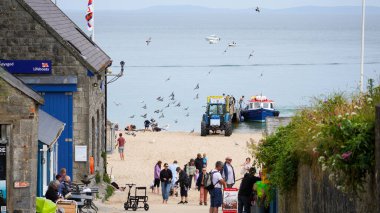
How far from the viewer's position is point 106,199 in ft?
106

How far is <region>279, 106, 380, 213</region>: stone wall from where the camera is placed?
11.6m

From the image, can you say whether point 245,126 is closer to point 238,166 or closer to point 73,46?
point 238,166

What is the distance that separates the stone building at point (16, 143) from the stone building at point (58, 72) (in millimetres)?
10218

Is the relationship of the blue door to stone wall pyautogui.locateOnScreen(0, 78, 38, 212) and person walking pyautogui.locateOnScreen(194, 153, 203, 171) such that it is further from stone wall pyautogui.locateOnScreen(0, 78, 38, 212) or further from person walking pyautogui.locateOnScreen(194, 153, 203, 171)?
stone wall pyautogui.locateOnScreen(0, 78, 38, 212)

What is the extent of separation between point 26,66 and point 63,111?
163 cm

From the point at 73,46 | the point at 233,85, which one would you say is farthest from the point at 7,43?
the point at 233,85

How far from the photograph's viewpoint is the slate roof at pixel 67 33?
3228cm

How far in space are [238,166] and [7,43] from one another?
1513 cm

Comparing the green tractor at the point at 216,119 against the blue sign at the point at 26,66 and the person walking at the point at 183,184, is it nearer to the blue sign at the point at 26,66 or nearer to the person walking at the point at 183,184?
the blue sign at the point at 26,66

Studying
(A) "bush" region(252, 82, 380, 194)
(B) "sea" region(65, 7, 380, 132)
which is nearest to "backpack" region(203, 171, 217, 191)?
(A) "bush" region(252, 82, 380, 194)

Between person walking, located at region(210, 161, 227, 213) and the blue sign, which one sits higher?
the blue sign

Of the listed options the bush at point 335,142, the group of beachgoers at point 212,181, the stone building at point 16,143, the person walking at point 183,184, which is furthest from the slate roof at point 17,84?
the person walking at point 183,184

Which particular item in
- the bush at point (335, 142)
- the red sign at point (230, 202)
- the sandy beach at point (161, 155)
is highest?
the bush at point (335, 142)

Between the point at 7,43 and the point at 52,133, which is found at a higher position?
the point at 7,43
